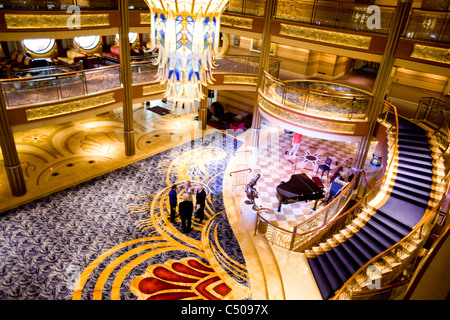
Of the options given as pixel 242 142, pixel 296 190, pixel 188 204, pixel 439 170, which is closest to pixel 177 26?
pixel 188 204

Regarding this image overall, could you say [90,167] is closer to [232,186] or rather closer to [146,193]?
[146,193]

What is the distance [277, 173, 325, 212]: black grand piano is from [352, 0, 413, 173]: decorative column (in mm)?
2236

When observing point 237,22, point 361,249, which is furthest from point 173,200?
point 237,22

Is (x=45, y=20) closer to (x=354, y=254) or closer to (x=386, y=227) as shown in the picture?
(x=354, y=254)

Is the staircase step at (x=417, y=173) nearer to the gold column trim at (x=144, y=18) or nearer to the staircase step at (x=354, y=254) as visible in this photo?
the staircase step at (x=354, y=254)

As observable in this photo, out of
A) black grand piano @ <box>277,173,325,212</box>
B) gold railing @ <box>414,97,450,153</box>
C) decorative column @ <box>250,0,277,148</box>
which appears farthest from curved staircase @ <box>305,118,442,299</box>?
decorative column @ <box>250,0,277,148</box>

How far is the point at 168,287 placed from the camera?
22.6 feet

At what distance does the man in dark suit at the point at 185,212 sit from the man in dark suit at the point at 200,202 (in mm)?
441

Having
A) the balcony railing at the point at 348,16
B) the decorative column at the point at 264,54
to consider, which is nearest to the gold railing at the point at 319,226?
the balcony railing at the point at 348,16

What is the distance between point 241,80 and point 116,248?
8.42 m

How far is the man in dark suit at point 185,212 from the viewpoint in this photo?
812 centimetres

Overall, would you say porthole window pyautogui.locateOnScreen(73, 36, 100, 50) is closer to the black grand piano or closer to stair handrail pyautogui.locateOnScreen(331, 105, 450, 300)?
the black grand piano

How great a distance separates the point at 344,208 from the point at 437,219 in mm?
2620

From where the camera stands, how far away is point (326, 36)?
33.3 feet
